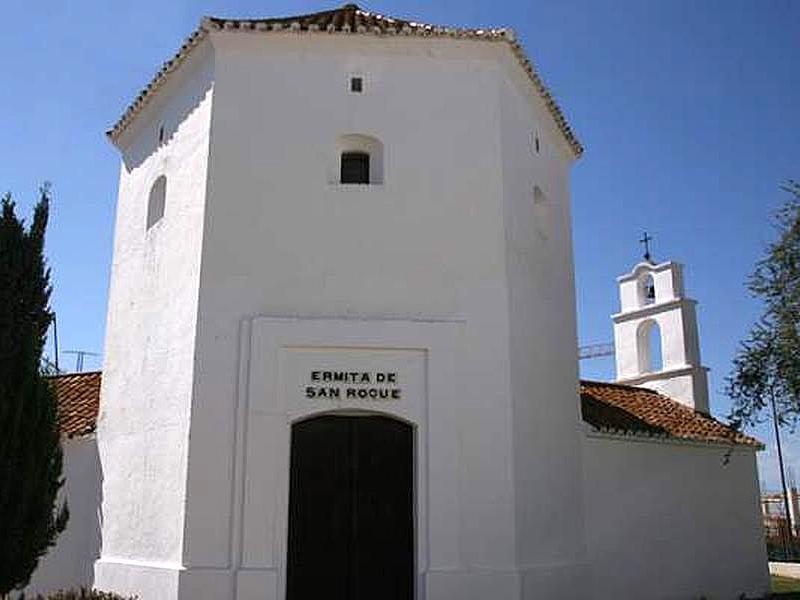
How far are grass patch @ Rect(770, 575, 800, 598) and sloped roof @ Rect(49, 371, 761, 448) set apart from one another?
356 centimetres

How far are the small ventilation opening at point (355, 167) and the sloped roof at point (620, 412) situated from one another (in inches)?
227

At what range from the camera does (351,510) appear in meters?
11.9

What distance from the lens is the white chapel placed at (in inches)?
460

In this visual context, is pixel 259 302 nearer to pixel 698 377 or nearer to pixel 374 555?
pixel 374 555

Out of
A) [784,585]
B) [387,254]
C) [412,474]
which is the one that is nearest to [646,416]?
[784,585]

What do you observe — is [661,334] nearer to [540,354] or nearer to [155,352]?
[540,354]

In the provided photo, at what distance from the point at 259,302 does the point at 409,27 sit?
498 centimetres

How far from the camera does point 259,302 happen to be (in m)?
12.3

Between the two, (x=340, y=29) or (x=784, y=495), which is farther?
(x=784, y=495)

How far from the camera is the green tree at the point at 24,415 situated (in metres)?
10.4

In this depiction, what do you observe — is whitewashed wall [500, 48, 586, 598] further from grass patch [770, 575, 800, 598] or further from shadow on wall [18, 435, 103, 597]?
grass patch [770, 575, 800, 598]

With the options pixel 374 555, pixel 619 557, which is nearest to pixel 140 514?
pixel 374 555

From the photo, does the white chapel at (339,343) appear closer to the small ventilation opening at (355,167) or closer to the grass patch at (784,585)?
the small ventilation opening at (355,167)

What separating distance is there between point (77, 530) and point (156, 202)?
18.2ft
